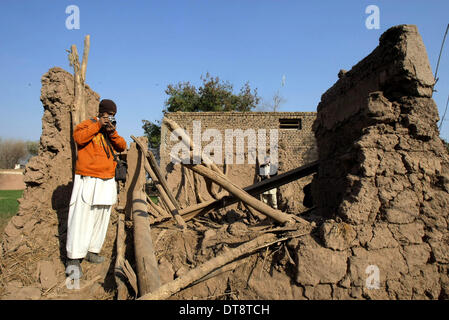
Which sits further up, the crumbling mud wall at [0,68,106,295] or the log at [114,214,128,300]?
the crumbling mud wall at [0,68,106,295]

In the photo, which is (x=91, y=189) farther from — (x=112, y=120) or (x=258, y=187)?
(x=258, y=187)

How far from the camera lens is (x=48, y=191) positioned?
3699 millimetres

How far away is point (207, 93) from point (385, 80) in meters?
21.0

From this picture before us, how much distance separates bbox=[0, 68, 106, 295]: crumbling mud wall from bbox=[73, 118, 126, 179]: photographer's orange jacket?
99cm

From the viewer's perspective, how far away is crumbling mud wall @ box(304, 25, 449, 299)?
226 cm

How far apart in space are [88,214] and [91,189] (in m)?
0.26

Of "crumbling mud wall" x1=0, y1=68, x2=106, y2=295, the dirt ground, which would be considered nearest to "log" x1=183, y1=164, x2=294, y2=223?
"crumbling mud wall" x1=0, y1=68, x2=106, y2=295

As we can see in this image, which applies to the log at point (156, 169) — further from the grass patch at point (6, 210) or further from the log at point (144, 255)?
the grass patch at point (6, 210)

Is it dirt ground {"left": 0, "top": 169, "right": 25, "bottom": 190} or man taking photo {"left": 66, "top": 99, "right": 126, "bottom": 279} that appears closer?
man taking photo {"left": 66, "top": 99, "right": 126, "bottom": 279}

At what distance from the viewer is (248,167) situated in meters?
9.70

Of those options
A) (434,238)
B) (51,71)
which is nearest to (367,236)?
(434,238)

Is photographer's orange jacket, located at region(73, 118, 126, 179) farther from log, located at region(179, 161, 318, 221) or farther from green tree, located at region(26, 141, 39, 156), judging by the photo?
green tree, located at region(26, 141, 39, 156)

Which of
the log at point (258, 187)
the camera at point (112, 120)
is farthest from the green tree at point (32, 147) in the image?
the camera at point (112, 120)

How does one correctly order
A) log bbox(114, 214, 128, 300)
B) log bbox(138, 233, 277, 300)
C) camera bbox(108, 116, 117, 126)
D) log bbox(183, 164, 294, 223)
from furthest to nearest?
camera bbox(108, 116, 117, 126)
log bbox(183, 164, 294, 223)
log bbox(114, 214, 128, 300)
log bbox(138, 233, 277, 300)
